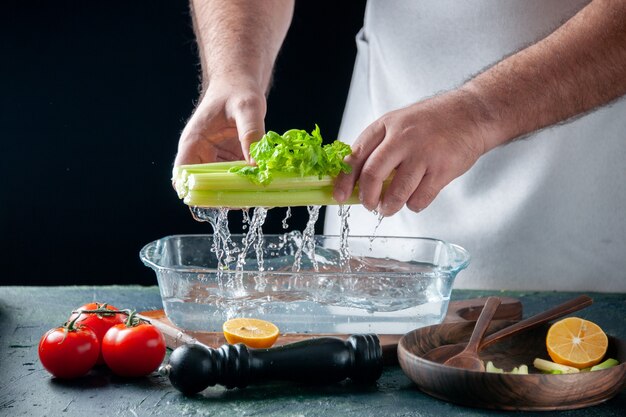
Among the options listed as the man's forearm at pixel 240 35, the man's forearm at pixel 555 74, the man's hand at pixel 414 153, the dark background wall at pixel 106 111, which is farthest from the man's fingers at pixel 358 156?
the dark background wall at pixel 106 111

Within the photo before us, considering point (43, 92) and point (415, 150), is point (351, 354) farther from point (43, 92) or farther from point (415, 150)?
point (43, 92)

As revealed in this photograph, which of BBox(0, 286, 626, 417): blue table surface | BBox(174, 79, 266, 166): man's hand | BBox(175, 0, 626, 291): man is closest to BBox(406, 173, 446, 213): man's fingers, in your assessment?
BBox(175, 0, 626, 291): man

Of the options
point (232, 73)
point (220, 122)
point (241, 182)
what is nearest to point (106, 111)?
point (232, 73)

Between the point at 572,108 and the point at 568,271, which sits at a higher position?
the point at 572,108

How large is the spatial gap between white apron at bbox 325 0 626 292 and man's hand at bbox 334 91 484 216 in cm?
87

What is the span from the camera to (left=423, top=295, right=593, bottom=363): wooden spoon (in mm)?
2408

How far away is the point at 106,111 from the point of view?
205 inches

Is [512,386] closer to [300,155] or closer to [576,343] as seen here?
[576,343]

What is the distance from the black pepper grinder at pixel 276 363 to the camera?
7.32 feet

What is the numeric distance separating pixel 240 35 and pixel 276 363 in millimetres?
1403

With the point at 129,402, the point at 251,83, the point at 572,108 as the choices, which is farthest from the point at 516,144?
the point at 129,402

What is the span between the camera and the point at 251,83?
120 inches

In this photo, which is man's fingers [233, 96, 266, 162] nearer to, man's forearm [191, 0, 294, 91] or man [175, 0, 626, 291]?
man [175, 0, 626, 291]

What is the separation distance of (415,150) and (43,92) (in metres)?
3.22
